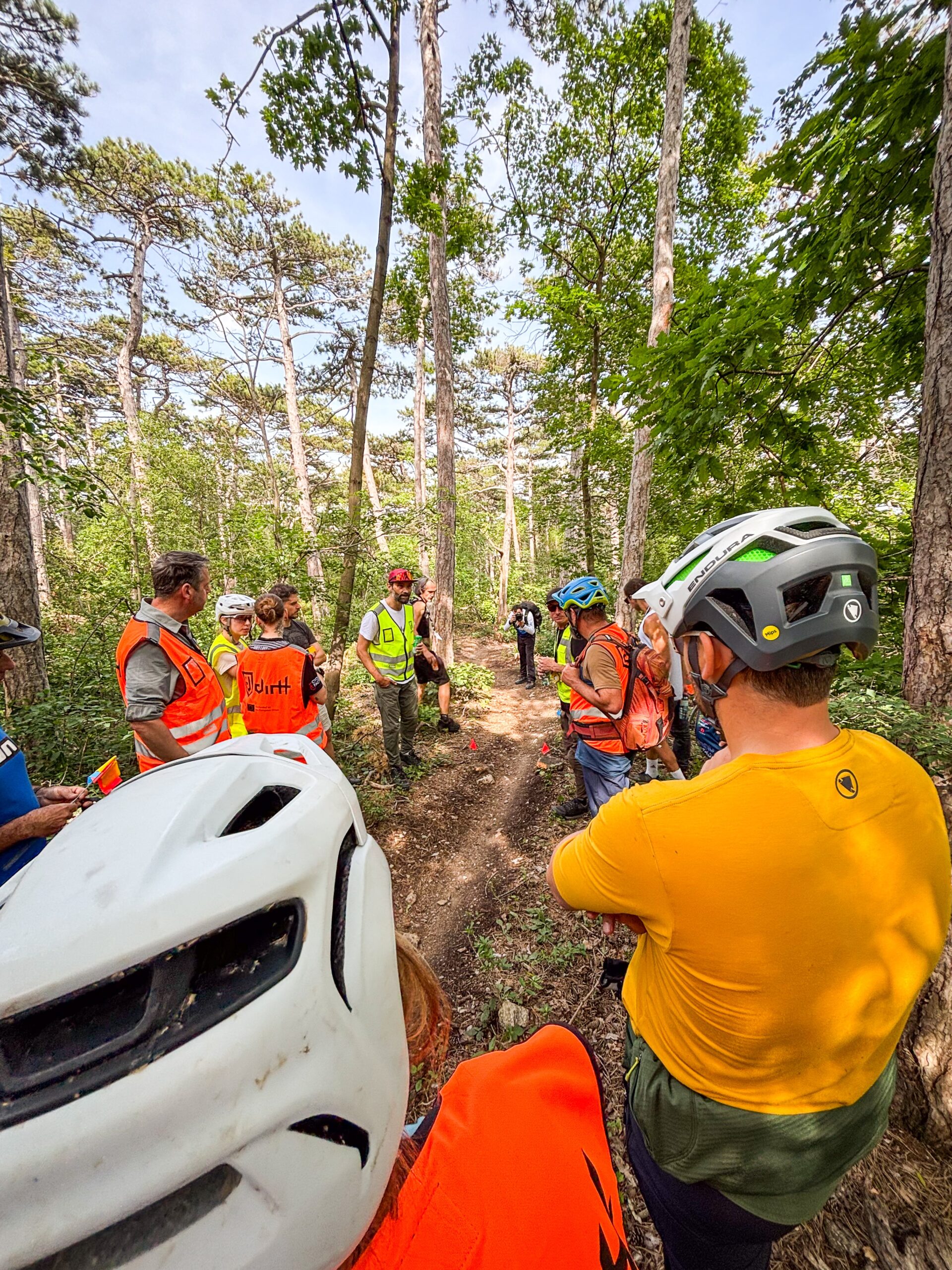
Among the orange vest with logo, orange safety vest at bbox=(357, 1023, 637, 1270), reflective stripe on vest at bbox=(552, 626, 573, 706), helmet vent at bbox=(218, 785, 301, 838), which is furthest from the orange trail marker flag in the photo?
reflective stripe on vest at bbox=(552, 626, 573, 706)

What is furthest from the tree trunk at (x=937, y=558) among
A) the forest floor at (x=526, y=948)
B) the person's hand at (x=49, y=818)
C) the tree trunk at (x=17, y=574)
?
the tree trunk at (x=17, y=574)

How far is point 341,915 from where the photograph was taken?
3.07 feet

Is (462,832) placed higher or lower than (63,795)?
lower

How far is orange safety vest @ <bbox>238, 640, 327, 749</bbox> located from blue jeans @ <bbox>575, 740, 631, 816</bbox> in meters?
2.51

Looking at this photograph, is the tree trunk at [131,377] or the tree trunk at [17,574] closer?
the tree trunk at [17,574]

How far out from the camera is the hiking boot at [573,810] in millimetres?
5238

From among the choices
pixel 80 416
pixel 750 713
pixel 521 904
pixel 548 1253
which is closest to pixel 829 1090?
pixel 548 1253

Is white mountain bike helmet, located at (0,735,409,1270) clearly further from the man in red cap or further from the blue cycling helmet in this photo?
the man in red cap

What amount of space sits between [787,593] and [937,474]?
156 cm

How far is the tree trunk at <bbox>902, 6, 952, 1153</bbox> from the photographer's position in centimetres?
181

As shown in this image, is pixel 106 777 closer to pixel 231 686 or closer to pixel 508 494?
pixel 231 686

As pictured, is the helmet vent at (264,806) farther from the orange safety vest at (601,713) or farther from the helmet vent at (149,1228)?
the orange safety vest at (601,713)

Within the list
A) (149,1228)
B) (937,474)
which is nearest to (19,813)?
(149,1228)

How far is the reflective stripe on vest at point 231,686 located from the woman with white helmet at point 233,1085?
13.7ft
